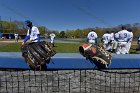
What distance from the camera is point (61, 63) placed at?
3543mm

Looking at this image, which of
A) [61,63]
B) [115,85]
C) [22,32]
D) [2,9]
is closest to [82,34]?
[61,63]

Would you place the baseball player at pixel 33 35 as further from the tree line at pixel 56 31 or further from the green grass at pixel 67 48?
the green grass at pixel 67 48

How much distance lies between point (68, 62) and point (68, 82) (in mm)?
1208

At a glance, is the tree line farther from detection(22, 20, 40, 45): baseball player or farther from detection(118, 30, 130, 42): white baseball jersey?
detection(118, 30, 130, 42): white baseball jersey

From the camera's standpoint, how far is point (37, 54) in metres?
3.08

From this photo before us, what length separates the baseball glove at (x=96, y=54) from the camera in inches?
119

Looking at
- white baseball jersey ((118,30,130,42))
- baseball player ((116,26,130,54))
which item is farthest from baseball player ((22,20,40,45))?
baseball player ((116,26,130,54))

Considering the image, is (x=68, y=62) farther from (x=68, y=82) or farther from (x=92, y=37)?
(x=68, y=82)

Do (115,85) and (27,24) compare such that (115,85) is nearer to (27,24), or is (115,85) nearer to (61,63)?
(61,63)

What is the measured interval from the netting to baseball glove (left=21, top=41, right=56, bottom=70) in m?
1.19

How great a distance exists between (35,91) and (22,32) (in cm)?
119

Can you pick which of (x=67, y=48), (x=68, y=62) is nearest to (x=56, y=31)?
(x=68, y=62)

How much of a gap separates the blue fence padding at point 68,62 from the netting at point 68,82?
25.7 inches

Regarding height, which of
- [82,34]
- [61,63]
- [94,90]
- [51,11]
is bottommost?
[94,90]
